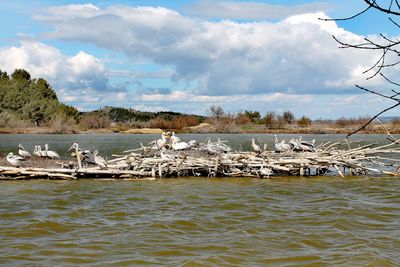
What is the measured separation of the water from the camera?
23.3 ft

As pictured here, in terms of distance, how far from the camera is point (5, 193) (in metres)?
13.4

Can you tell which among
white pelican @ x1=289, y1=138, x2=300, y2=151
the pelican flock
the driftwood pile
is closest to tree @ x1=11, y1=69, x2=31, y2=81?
the pelican flock

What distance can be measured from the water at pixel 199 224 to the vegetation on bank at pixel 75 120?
52351 mm

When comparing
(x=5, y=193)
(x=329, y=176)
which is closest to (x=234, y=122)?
(x=329, y=176)

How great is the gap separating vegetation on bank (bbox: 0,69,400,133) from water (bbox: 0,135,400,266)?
5235 centimetres

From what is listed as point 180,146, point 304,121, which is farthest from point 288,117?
point 180,146

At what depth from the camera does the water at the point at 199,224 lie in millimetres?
7098

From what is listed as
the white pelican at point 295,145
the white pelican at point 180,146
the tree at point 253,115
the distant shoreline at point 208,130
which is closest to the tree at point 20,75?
the distant shoreline at point 208,130

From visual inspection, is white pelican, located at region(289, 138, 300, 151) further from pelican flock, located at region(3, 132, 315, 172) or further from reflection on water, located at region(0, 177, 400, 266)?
reflection on water, located at region(0, 177, 400, 266)

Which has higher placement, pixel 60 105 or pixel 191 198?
pixel 60 105

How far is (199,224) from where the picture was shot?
9.35 m

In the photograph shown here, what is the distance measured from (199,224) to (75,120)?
6776cm

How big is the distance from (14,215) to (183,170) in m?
7.63

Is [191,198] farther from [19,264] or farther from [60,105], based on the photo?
[60,105]
